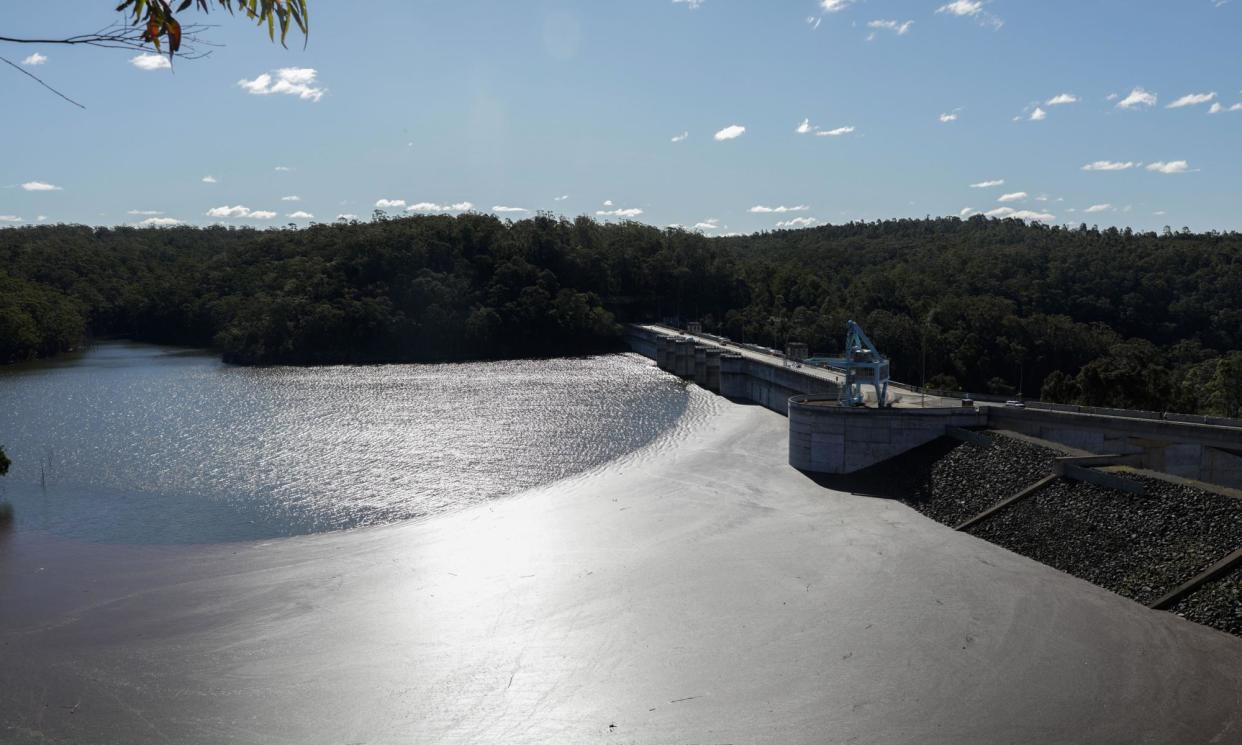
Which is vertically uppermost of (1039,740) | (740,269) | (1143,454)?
(740,269)

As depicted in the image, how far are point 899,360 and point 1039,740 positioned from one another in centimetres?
7732

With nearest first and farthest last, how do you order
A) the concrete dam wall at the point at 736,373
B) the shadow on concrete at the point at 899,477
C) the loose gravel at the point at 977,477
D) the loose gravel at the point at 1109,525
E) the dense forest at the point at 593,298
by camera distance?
1. the loose gravel at the point at 1109,525
2. the loose gravel at the point at 977,477
3. the shadow on concrete at the point at 899,477
4. the concrete dam wall at the point at 736,373
5. the dense forest at the point at 593,298

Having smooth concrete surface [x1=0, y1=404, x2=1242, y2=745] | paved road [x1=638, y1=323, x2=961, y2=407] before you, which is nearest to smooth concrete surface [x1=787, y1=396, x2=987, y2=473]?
paved road [x1=638, y1=323, x2=961, y2=407]

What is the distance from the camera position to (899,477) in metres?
42.6

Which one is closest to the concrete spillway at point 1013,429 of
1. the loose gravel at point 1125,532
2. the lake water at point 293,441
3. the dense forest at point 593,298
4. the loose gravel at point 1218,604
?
the loose gravel at point 1125,532

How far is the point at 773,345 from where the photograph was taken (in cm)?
11369

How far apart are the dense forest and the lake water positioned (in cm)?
1708

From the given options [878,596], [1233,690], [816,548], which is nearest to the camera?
[1233,690]

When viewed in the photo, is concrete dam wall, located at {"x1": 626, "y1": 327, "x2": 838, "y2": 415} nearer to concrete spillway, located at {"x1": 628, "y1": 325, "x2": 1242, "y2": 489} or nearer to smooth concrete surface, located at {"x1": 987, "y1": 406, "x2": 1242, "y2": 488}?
concrete spillway, located at {"x1": 628, "y1": 325, "x2": 1242, "y2": 489}

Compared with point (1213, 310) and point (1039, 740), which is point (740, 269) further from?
point (1039, 740)

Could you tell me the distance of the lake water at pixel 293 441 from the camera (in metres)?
39.3

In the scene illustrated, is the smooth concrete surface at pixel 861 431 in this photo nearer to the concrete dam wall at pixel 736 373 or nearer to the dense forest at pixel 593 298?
the concrete dam wall at pixel 736 373

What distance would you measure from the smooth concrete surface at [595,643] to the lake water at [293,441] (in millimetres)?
3974

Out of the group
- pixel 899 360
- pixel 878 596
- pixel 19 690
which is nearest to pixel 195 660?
pixel 19 690
